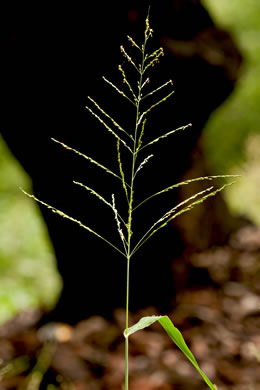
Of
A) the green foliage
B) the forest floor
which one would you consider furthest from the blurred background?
the forest floor

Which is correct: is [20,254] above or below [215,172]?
below

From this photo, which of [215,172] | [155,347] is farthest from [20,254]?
[155,347]

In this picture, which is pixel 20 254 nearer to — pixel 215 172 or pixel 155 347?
pixel 215 172

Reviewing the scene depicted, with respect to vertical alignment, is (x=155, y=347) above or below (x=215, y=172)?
below

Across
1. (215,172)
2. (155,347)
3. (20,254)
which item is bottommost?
(155,347)

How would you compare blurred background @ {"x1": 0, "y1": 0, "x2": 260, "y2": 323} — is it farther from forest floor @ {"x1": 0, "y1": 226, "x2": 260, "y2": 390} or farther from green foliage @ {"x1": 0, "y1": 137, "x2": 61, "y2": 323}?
forest floor @ {"x1": 0, "y1": 226, "x2": 260, "y2": 390}

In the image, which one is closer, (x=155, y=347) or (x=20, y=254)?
(x=155, y=347)

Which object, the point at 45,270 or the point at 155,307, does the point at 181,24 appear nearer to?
the point at 155,307
